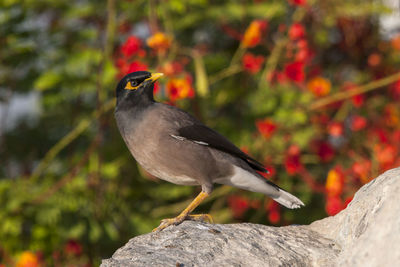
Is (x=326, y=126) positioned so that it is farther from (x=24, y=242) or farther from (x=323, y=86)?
(x=24, y=242)

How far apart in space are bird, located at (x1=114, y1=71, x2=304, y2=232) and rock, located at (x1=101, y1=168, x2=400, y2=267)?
0.62m

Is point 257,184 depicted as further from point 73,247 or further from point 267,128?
point 73,247

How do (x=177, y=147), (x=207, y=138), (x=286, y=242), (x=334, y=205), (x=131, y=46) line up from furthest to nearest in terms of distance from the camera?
(x=131, y=46), (x=334, y=205), (x=207, y=138), (x=177, y=147), (x=286, y=242)

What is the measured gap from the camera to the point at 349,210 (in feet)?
11.8

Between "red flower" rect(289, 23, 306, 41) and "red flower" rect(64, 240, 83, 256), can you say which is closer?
"red flower" rect(64, 240, 83, 256)

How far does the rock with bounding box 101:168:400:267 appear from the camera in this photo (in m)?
2.88

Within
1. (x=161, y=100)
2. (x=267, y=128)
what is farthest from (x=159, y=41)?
(x=267, y=128)

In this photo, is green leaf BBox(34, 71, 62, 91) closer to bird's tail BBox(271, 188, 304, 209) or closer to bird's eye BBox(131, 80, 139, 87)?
bird's eye BBox(131, 80, 139, 87)

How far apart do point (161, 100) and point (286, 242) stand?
281 centimetres

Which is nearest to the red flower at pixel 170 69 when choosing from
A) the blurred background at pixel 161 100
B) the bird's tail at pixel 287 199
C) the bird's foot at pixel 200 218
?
the blurred background at pixel 161 100

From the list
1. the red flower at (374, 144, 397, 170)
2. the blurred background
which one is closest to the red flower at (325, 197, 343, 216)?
the blurred background

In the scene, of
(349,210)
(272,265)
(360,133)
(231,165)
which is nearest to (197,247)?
(272,265)

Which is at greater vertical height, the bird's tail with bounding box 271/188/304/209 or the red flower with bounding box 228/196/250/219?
the bird's tail with bounding box 271/188/304/209

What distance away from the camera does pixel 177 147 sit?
439 centimetres
